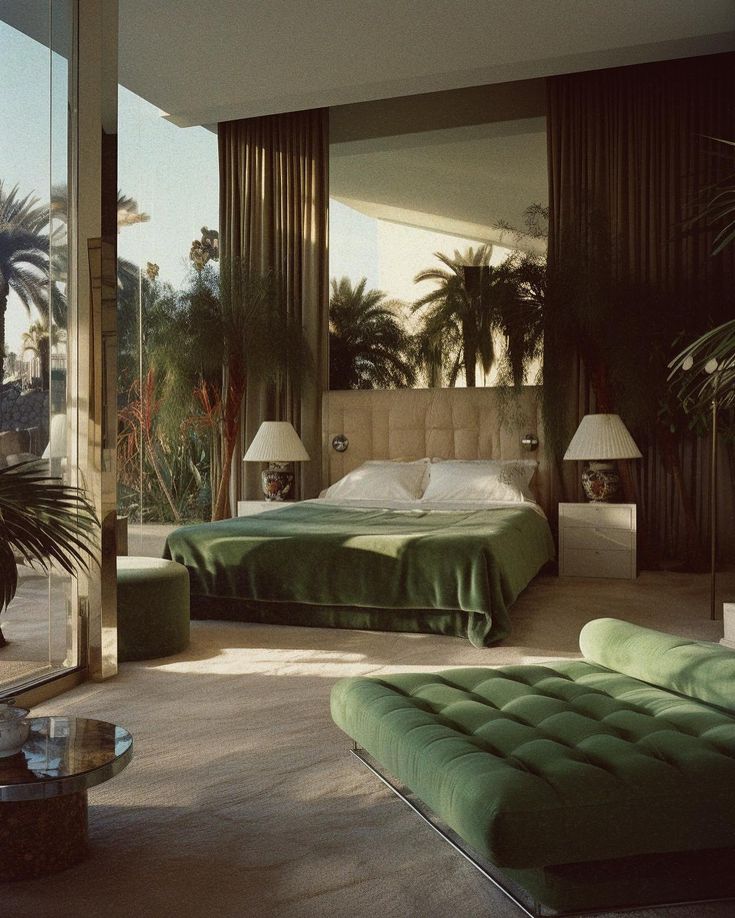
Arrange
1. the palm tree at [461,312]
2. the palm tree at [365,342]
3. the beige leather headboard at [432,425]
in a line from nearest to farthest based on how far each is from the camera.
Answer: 1. the beige leather headboard at [432,425]
2. the palm tree at [461,312]
3. the palm tree at [365,342]

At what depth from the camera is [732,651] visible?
7.88 feet

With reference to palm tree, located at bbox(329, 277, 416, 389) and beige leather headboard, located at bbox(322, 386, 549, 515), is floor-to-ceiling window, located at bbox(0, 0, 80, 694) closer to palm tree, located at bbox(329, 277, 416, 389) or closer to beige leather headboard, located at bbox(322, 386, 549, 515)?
beige leather headboard, located at bbox(322, 386, 549, 515)

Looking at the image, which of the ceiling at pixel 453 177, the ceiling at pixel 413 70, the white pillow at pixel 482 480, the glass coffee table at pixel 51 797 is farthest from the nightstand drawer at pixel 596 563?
the glass coffee table at pixel 51 797

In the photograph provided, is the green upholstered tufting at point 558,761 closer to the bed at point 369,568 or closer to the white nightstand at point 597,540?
the bed at point 369,568

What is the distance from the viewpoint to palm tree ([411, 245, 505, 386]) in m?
6.93

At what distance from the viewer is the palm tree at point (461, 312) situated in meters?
6.93

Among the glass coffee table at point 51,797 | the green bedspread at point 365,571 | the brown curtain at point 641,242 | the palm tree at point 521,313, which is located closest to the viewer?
the glass coffee table at point 51,797

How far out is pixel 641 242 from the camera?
6.64 metres

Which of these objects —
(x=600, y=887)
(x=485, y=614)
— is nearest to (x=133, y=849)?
(x=600, y=887)

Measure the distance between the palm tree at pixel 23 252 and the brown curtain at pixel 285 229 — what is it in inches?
150

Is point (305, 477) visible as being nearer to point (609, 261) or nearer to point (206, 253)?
point (206, 253)

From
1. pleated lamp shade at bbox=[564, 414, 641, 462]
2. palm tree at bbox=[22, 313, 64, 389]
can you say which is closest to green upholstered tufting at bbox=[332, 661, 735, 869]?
palm tree at bbox=[22, 313, 64, 389]

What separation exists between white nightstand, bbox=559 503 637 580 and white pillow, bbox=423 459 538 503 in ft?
1.14

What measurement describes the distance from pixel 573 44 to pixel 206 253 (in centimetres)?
337
